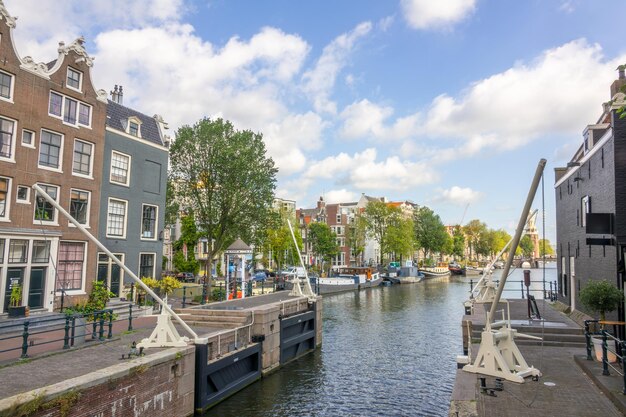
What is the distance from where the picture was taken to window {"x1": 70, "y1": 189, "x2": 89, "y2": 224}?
24.2 metres

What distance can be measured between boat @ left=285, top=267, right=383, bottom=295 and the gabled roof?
26415 millimetres

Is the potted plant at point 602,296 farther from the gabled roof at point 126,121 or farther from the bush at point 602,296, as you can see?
the gabled roof at point 126,121

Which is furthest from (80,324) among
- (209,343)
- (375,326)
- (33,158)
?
(375,326)

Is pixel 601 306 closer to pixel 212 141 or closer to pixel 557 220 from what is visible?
pixel 557 220

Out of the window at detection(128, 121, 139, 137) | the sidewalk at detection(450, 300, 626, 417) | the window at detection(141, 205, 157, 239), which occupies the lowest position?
the sidewalk at detection(450, 300, 626, 417)

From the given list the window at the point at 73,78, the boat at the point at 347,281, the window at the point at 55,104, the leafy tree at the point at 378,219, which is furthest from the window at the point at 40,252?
the leafy tree at the point at 378,219

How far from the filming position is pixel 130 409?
1088 cm

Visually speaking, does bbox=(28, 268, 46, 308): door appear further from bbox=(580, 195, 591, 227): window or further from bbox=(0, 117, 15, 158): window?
bbox=(580, 195, 591, 227): window

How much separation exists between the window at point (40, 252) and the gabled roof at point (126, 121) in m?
9.15

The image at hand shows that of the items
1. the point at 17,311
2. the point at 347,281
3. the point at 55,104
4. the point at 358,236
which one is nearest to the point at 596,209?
the point at 17,311

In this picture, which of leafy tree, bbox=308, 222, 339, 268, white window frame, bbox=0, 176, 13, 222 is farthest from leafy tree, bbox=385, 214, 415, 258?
white window frame, bbox=0, 176, 13, 222

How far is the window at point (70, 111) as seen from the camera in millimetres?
23802

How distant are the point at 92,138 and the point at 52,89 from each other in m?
3.23

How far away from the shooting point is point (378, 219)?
8938cm
